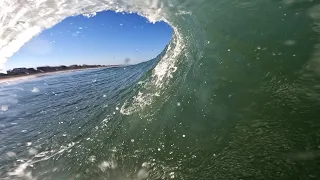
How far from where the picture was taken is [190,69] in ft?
23.6

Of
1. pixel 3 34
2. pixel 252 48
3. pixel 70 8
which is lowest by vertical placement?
pixel 252 48

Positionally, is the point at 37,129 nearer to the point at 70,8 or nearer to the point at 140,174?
the point at 70,8

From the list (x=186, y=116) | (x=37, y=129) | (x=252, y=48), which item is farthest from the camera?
(x=37, y=129)

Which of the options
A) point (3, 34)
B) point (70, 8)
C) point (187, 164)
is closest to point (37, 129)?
point (3, 34)

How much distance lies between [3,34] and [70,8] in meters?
1.71

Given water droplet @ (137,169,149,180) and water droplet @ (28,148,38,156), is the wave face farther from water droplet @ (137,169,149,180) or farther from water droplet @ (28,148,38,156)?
water droplet @ (28,148,38,156)

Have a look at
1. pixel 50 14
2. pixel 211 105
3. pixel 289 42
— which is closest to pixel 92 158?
pixel 211 105

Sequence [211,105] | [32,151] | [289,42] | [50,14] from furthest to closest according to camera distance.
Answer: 1. [50,14]
2. [32,151]
3. [211,105]
4. [289,42]

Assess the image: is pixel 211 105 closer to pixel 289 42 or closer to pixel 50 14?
pixel 289 42

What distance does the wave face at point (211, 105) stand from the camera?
14.8 ft

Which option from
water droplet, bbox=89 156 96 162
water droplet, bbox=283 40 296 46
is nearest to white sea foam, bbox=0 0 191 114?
water droplet, bbox=89 156 96 162

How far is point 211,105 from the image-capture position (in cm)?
579

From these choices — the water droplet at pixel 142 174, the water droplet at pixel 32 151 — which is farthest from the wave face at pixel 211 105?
the water droplet at pixel 32 151

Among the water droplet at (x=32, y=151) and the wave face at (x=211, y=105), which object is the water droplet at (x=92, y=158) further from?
the water droplet at (x=32, y=151)
